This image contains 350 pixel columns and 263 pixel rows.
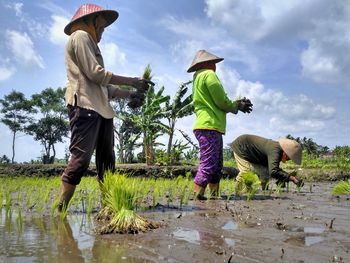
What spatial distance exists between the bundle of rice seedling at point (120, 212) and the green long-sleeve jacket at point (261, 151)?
9.39 ft

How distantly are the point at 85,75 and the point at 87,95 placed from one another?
0.58ft

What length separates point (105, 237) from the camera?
2.32m

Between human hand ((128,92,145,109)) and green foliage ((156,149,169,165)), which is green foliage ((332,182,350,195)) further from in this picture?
green foliage ((156,149,169,165))

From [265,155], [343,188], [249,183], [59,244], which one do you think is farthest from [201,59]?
[59,244]

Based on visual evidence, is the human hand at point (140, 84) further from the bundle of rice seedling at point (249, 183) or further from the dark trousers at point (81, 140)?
the bundle of rice seedling at point (249, 183)

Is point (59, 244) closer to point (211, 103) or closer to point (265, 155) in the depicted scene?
point (211, 103)

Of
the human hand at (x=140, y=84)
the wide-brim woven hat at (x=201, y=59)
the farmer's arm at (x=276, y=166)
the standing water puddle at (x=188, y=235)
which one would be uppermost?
the wide-brim woven hat at (x=201, y=59)

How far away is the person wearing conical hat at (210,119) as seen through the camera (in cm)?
446

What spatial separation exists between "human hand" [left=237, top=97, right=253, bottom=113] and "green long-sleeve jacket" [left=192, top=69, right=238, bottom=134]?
0.28 feet

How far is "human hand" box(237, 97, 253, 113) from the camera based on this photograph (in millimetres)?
4695

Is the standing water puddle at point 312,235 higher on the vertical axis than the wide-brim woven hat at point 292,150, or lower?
lower

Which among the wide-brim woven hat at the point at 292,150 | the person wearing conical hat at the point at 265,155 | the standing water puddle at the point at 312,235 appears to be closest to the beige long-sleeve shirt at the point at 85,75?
the standing water puddle at the point at 312,235

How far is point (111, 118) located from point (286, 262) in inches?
83.6

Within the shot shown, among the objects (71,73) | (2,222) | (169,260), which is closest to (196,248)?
(169,260)
